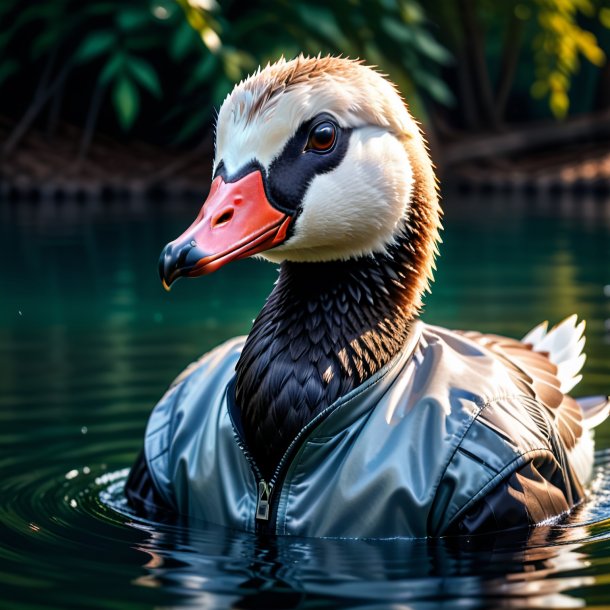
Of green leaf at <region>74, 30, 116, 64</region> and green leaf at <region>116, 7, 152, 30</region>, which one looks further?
green leaf at <region>74, 30, 116, 64</region>

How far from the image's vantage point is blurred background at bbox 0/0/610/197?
677 inches

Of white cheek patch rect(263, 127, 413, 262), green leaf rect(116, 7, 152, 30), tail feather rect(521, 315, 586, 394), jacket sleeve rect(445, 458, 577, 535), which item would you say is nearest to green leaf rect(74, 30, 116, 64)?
green leaf rect(116, 7, 152, 30)

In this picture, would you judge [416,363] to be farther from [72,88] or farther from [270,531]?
[72,88]

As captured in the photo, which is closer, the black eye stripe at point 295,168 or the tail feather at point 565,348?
the black eye stripe at point 295,168

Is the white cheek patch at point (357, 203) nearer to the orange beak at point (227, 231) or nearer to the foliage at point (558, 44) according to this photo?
the orange beak at point (227, 231)

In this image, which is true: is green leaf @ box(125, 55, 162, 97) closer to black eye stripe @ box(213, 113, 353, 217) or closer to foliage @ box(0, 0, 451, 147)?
foliage @ box(0, 0, 451, 147)

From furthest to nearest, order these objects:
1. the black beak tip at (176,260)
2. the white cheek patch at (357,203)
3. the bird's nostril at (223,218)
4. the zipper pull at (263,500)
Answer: the zipper pull at (263,500) → the white cheek patch at (357,203) → the bird's nostril at (223,218) → the black beak tip at (176,260)

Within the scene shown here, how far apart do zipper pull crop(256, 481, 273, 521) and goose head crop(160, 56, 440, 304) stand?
0.67 meters

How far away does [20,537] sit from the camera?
406 centimetres

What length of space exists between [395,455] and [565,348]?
4.58 ft

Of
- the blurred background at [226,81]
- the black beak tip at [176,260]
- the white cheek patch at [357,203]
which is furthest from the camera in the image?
the blurred background at [226,81]

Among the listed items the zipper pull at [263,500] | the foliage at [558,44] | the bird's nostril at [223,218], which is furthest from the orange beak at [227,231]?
the foliage at [558,44]

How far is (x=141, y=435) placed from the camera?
215 inches

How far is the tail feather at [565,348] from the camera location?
15.7 feet
